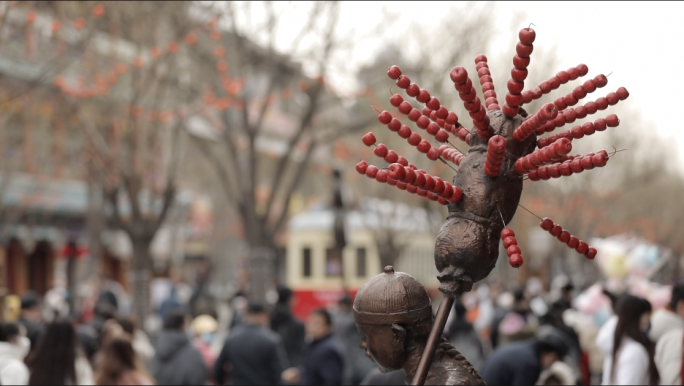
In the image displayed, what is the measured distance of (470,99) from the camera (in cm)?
231

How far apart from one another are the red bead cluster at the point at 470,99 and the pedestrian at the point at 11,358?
4026 millimetres

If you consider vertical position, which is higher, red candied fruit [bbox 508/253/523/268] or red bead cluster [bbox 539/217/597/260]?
red bead cluster [bbox 539/217/597/260]

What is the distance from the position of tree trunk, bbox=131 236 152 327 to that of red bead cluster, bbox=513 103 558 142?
36.1 feet

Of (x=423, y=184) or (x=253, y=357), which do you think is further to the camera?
(x=253, y=357)

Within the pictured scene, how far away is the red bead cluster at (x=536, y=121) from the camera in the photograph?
7.27 ft

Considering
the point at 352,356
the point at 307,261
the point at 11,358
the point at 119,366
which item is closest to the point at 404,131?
the point at 119,366

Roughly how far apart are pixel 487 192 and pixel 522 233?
136 feet

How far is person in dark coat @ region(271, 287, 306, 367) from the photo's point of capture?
10.5 meters

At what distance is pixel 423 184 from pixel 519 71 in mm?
397

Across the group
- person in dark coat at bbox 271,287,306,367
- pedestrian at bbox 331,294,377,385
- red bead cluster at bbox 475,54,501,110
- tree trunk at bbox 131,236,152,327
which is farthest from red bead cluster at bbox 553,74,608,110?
tree trunk at bbox 131,236,152,327

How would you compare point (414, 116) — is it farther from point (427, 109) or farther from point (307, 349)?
point (307, 349)

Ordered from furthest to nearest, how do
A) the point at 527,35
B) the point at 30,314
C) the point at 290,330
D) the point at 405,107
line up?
the point at 290,330 < the point at 30,314 < the point at 405,107 < the point at 527,35

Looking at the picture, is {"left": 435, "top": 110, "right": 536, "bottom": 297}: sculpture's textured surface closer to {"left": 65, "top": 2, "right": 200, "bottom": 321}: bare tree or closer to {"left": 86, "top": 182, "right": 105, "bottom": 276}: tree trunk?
{"left": 65, "top": 2, "right": 200, "bottom": 321}: bare tree

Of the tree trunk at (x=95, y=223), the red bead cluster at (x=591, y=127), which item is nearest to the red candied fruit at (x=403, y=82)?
the red bead cluster at (x=591, y=127)
